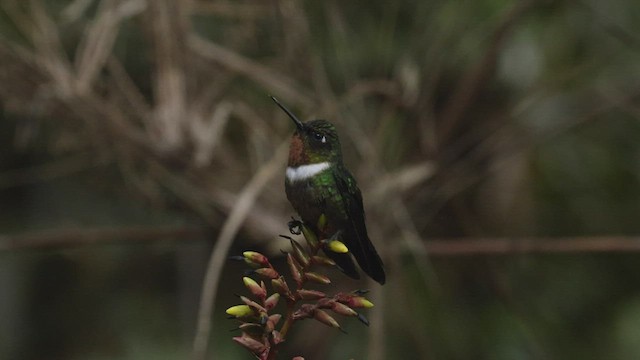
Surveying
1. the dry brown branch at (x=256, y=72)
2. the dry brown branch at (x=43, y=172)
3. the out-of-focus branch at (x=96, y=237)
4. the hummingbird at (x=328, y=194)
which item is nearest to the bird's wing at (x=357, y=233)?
the hummingbird at (x=328, y=194)

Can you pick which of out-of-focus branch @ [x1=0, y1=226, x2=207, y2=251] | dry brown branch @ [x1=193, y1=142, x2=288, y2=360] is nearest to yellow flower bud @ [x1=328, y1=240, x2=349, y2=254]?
dry brown branch @ [x1=193, y1=142, x2=288, y2=360]

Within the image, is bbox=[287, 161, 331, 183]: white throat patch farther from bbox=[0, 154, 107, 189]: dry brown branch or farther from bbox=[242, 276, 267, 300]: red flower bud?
bbox=[0, 154, 107, 189]: dry brown branch

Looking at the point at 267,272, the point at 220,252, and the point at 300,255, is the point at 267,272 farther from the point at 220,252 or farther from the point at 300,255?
the point at 220,252

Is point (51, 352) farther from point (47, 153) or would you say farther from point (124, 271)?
point (47, 153)

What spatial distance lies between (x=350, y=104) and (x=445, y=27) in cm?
32

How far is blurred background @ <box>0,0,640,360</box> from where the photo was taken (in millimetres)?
1402

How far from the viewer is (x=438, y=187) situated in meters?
1.52

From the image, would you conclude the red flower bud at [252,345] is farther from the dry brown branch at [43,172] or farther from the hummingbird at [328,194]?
the dry brown branch at [43,172]

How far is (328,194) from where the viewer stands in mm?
446

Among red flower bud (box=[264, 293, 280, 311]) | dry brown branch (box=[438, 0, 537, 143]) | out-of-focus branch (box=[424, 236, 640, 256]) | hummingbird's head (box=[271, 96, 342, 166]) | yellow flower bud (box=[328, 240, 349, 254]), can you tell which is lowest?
red flower bud (box=[264, 293, 280, 311])

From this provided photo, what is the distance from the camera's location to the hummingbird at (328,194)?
1.30ft

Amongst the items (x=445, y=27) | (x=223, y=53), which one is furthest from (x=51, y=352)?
(x=445, y=27)

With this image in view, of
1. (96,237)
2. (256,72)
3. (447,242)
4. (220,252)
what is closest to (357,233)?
(220,252)

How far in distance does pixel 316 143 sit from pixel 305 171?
3cm
